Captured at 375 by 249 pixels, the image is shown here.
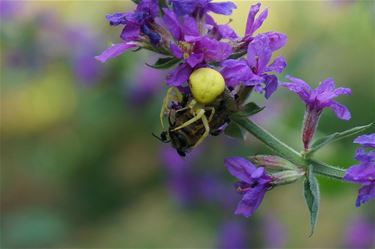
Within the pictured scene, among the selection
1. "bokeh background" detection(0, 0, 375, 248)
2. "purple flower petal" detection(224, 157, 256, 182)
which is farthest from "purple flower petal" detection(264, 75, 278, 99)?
"bokeh background" detection(0, 0, 375, 248)

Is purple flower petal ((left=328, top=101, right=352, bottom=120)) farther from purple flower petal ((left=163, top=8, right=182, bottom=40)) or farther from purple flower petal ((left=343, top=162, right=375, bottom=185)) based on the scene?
purple flower petal ((left=163, top=8, right=182, bottom=40))

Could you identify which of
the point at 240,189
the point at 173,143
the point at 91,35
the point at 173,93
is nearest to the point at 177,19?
the point at 173,93

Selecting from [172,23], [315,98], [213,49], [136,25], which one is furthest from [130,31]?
[315,98]

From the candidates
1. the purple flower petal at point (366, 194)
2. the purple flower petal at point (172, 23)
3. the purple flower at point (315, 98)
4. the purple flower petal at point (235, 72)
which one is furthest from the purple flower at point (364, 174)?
the purple flower petal at point (172, 23)

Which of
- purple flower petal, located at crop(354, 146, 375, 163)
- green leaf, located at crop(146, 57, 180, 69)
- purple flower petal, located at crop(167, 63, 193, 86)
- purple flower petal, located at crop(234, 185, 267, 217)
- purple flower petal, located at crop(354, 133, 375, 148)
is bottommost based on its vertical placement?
purple flower petal, located at crop(234, 185, 267, 217)

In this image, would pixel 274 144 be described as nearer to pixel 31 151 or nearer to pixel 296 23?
pixel 296 23

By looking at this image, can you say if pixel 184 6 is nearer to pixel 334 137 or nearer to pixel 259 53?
pixel 259 53
